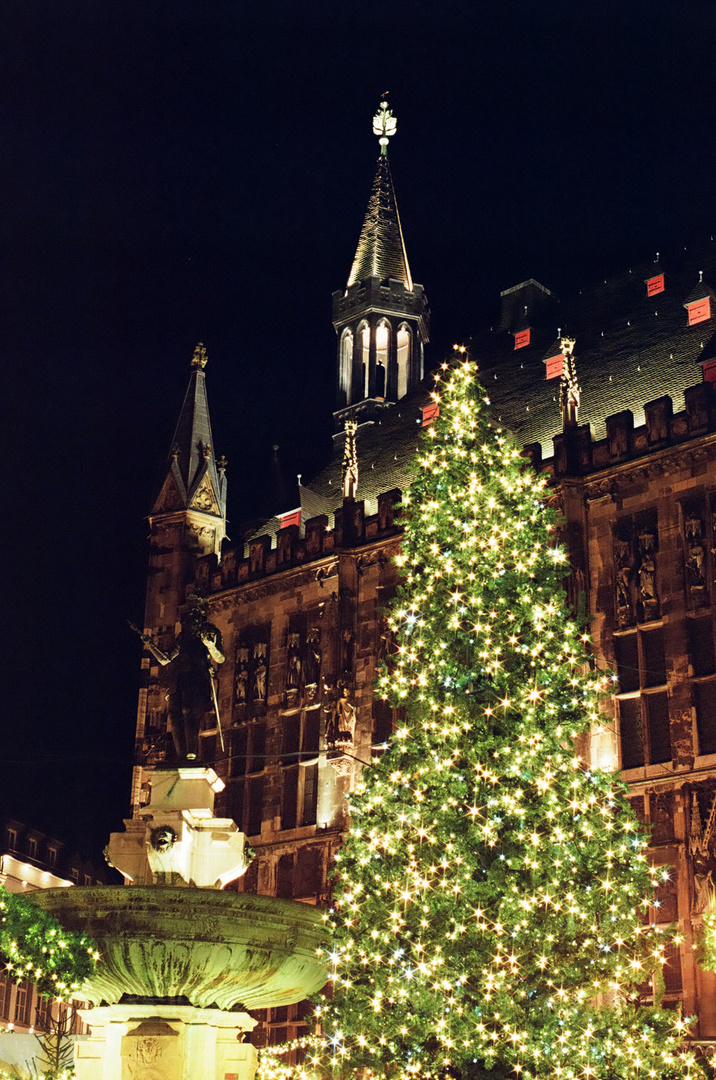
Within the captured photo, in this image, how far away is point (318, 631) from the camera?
34.3 meters

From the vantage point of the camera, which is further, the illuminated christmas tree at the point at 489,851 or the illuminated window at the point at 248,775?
the illuminated window at the point at 248,775

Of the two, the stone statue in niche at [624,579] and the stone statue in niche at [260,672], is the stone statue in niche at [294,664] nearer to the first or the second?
the stone statue in niche at [260,672]

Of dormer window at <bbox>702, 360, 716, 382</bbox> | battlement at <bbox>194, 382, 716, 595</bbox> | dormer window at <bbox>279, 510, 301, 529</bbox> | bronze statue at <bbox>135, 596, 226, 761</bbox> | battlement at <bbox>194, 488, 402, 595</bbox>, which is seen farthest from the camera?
dormer window at <bbox>279, 510, 301, 529</bbox>

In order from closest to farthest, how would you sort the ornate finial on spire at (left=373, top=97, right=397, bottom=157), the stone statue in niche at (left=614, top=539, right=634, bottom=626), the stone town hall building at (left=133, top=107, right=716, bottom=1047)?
the stone town hall building at (left=133, top=107, right=716, bottom=1047) → the stone statue in niche at (left=614, top=539, right=634, bottom=626) → the ornate finial on spire at (left=373, top=97, right=397, bottom=157)

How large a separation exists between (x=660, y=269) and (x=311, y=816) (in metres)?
16.9

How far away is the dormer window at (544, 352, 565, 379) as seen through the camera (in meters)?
35.8

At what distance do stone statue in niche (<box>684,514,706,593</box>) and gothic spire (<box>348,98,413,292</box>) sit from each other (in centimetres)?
1793

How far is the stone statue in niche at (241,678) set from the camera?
35219 millimetres

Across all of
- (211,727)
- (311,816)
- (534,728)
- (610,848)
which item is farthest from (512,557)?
(211,727)

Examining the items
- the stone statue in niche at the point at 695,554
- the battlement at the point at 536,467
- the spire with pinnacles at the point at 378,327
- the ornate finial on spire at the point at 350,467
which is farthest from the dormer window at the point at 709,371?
the spire with pinnacles at the point at 378,327

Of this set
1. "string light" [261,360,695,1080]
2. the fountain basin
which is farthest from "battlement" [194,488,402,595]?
the fountain basin

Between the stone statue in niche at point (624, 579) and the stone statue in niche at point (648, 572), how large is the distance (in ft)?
0.77

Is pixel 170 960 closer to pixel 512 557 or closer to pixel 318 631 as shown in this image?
pixel 512 557

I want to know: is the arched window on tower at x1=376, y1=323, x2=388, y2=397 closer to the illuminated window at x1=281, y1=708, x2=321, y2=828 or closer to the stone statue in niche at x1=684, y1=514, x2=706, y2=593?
the illuminated window at x1=281, y1=708, x2=321, y2=828
